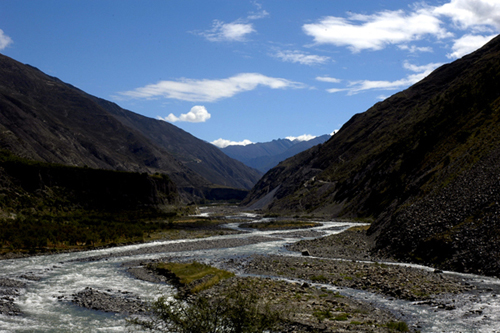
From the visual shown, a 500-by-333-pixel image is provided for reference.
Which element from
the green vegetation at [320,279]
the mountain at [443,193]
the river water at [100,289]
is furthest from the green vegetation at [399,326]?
the mountain at [443,193]

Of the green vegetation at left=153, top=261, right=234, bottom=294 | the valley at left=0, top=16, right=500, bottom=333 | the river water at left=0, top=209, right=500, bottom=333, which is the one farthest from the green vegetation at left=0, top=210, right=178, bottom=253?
the green vegetation at left=153, top=261, right=234, bottom=294

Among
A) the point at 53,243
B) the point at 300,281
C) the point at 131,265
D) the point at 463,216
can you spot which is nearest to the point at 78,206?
the point at 53,243

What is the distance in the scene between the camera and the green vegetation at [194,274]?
1259 inches

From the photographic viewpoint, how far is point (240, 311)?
53.9ft

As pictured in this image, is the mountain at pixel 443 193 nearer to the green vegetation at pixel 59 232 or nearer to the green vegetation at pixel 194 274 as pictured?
the green vegetation at pixel 194 274

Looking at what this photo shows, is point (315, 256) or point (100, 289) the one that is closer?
point (100, 289)

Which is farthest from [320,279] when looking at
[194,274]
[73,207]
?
[73,207]

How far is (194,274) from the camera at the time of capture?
35.5m

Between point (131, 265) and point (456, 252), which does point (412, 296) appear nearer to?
point (456, 252)

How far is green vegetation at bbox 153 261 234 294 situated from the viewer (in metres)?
32.0

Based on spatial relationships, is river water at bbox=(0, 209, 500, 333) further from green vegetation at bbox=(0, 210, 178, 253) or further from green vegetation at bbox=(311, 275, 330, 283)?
green vegetation at bbox=(0, 210, 178, 253)

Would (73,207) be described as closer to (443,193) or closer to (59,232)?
(59,232)

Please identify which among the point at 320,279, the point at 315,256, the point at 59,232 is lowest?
the point at 315,256

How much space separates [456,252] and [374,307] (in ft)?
52.7
